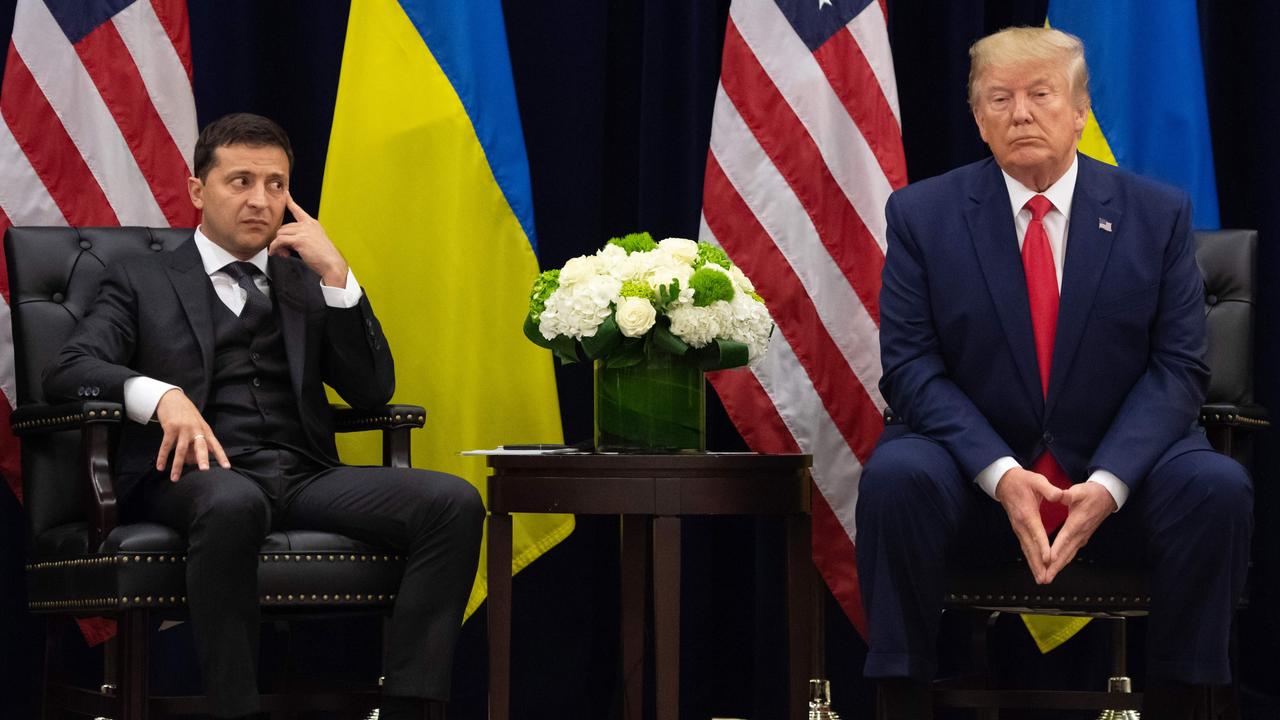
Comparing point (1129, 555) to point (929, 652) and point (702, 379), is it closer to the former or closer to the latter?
point (929, 652)

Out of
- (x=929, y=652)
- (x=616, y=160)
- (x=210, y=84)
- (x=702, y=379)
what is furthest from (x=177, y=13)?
(x=929, y=652)

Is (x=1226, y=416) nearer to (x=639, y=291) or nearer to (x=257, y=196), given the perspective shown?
(x=639, y=291)

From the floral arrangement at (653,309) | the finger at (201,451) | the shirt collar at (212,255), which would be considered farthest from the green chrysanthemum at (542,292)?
the finger at (201,451)

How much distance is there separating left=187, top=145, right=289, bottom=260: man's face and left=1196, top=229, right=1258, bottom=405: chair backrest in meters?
2.18

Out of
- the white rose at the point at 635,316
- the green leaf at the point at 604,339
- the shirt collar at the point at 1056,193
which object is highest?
the shirt collar at the point at 1056,193

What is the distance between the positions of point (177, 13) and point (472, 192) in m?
0.91

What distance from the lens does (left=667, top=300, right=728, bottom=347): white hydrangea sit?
3.24 metres

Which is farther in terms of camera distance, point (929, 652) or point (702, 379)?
point (702, 379)

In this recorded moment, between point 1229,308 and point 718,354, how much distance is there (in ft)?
4.16

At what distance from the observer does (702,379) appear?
3.43 m

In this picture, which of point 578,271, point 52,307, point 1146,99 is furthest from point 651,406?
point 1146,99

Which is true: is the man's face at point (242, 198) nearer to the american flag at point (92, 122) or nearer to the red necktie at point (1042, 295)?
the american flag at point (92, 122)

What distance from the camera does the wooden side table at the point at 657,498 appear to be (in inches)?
126

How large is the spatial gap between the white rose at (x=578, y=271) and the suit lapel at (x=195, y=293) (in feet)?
2.58
